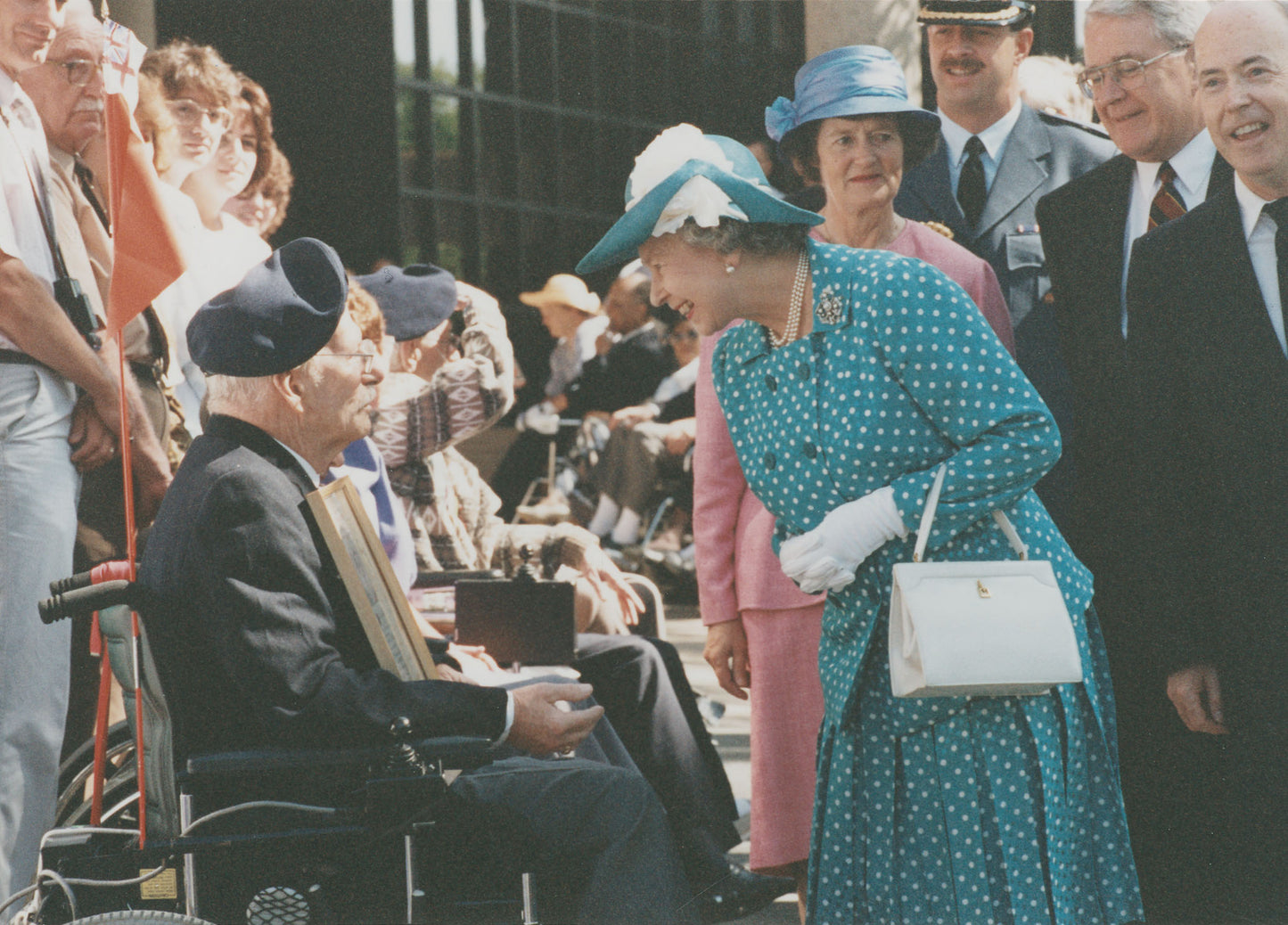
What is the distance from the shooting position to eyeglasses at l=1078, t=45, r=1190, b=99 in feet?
11.6

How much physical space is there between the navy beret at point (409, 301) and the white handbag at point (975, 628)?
243cm

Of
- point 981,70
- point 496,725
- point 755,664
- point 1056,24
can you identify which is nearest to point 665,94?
point 1056,24

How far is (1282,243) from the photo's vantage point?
321 centimetres

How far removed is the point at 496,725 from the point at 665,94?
9341mm

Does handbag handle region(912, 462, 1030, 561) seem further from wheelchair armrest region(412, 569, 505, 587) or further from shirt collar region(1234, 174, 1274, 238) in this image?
wheelchair armrest region(412, 569, 505, 587)

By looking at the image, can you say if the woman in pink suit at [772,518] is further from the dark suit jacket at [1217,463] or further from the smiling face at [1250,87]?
the smiling face at [1250,87]

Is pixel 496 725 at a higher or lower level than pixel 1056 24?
lower

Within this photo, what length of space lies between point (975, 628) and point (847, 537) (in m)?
0.27

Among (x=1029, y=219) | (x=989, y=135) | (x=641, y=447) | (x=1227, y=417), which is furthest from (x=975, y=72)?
(x=641, y=447)

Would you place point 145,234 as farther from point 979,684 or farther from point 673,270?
point 979,684

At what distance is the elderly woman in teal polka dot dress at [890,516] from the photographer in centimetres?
249

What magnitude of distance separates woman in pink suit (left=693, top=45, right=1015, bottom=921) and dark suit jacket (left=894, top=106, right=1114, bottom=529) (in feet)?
0.75

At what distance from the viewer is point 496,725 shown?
2.62 m

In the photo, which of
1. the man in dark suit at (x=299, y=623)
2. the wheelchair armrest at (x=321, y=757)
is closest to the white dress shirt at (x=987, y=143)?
the man in dark suit at (x=299, y=623)
